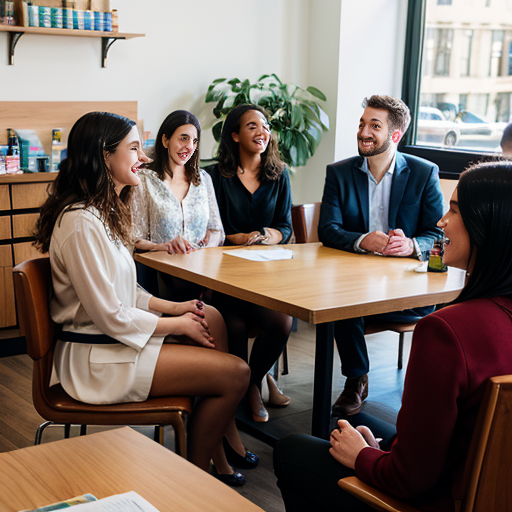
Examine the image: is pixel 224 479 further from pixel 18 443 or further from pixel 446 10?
pixel 446 10

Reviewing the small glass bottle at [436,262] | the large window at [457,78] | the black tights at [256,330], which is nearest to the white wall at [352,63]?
the large window at [457,78]

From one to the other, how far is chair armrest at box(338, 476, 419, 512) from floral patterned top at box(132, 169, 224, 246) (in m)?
1.84

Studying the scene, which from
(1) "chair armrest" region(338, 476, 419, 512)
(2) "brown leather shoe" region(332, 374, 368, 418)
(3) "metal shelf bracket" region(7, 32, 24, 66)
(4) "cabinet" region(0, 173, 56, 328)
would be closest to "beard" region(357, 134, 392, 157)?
(2) "brown leather shoe" region(332, 374, 368, 418)

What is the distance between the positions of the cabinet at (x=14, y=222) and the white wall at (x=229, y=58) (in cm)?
69

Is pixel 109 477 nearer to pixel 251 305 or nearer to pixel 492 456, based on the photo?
pixel 492 456

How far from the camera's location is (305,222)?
323 centimetres

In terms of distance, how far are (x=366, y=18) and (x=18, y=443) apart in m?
3.74

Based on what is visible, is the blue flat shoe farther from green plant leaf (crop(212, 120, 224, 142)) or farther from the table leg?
green plant leaf (crop(212, 120, 224, 142))

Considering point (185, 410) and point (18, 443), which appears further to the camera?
point (18, 443)

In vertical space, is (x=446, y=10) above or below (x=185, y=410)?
above

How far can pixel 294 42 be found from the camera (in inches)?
199

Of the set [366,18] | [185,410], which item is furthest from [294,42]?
[185,410]

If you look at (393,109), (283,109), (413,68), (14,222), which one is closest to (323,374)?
(393,109)

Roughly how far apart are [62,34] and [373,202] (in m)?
2.24
